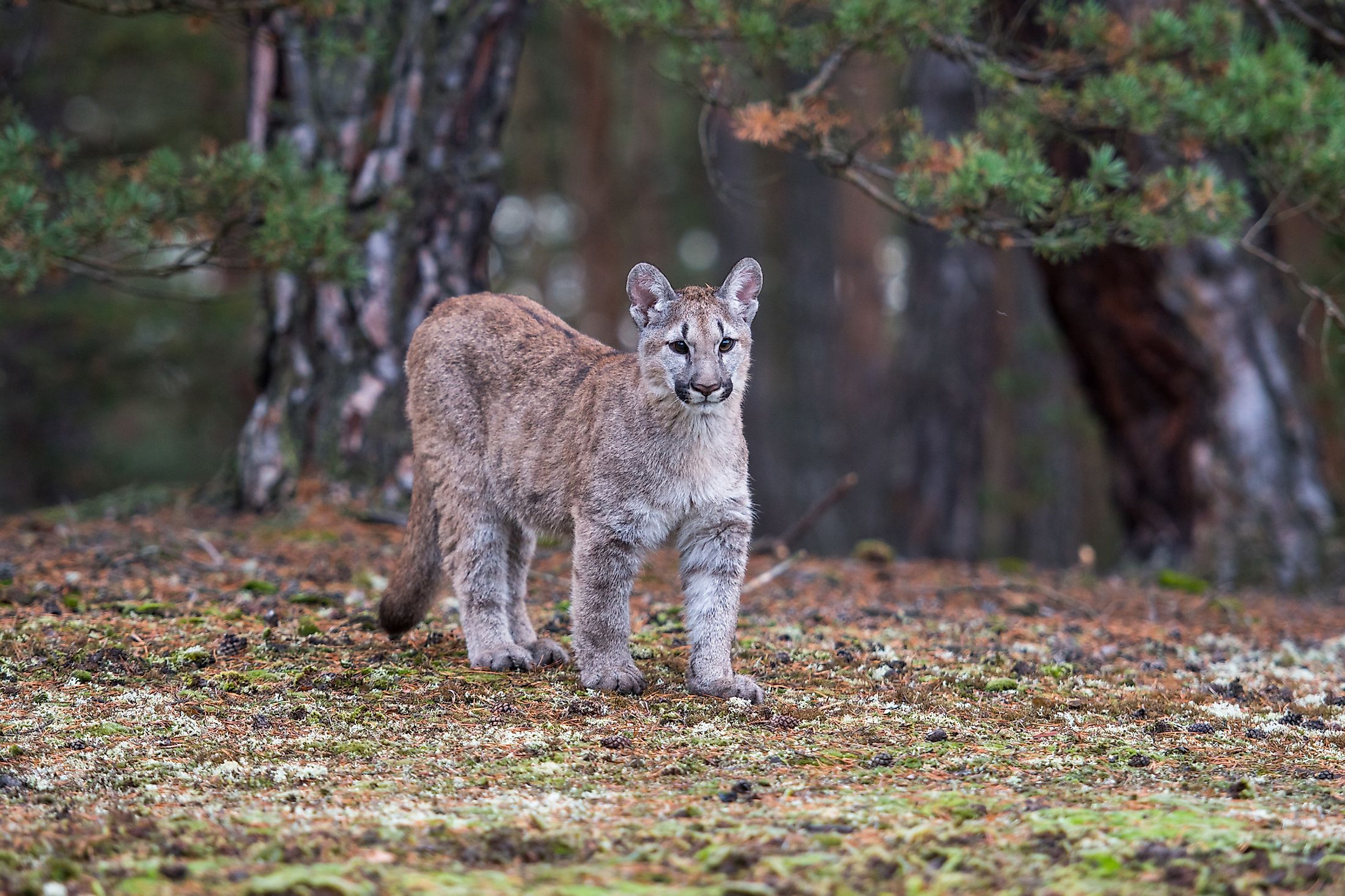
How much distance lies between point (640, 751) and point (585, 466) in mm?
1505

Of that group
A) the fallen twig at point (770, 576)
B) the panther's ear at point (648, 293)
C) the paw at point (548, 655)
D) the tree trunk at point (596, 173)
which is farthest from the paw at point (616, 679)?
the tree trunk at point (596, 173)

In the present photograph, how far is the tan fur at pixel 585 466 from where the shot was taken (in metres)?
5.38

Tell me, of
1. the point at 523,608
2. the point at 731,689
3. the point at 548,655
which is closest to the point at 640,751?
the point at 731,689

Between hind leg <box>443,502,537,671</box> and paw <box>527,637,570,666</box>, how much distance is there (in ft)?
0.20

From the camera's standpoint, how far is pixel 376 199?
9.05 metres

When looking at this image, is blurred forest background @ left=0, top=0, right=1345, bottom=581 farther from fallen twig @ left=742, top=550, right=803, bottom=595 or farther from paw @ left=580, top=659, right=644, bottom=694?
paw @ left=580, top=659, right=644, bottom=694

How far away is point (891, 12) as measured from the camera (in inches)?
275

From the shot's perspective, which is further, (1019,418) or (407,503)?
(1019,418)

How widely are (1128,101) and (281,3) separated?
4.70m

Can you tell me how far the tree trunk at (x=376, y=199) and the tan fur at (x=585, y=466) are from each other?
252 centimetres

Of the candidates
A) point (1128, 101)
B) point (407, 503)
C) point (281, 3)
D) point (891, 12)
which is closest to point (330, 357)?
point (407, 503)

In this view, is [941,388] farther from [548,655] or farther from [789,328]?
[548,655]

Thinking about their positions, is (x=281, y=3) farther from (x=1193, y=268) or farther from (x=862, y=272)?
(x=862, y=272)

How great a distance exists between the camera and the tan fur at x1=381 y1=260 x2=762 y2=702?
5383mm
